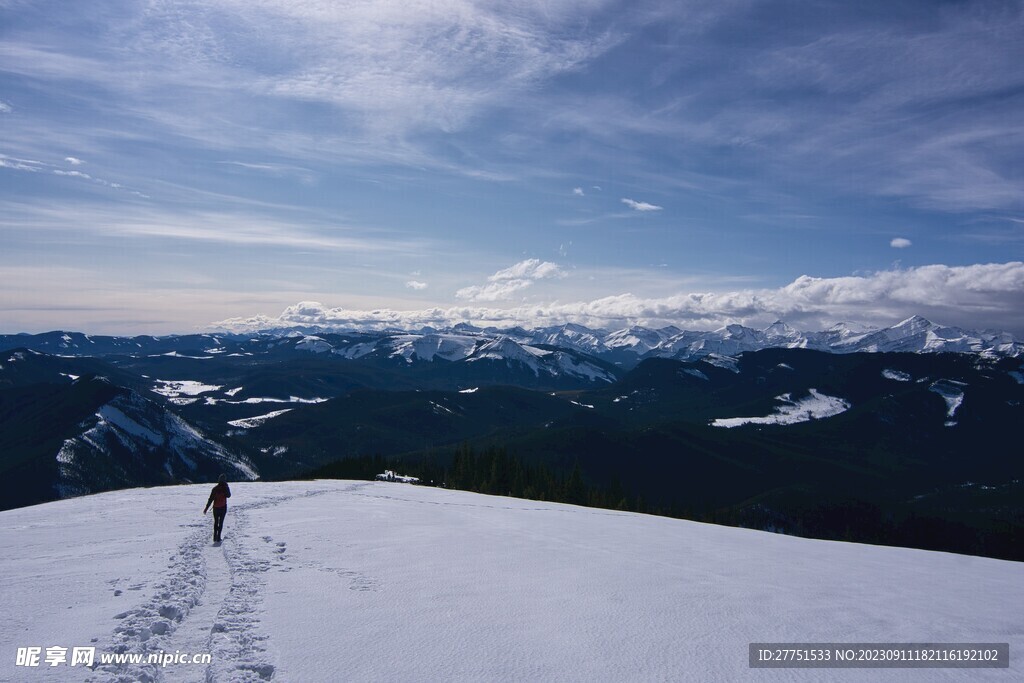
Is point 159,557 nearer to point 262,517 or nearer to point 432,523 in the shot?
point 262,517

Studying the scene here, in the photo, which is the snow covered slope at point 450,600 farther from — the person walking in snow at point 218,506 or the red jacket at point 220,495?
the red jacket at point 220,495

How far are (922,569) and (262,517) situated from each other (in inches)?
1138

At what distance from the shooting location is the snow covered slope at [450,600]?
10.4m

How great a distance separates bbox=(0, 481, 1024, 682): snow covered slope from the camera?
10.4m

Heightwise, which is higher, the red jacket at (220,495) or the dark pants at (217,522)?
the red jacket at (220,495)

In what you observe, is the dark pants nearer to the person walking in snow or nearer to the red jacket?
the person walking in snow

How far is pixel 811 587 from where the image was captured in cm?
1770

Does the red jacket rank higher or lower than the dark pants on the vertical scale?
higher

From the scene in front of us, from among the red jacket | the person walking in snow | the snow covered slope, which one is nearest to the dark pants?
the person walking in snow

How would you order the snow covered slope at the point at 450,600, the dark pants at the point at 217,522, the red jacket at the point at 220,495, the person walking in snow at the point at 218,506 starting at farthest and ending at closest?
1. the red jacket at the point at 220,495
2. the person walking in snow at the point at 218,506
3. the dark pants at the point at 217,522
4. the snow covered slope at the point at 450,600

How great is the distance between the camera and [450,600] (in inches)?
546

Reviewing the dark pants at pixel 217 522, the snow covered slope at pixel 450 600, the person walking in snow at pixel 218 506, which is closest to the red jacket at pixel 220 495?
the person walking in snow at pixel 218 506

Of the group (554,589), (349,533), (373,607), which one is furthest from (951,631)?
(349,533)

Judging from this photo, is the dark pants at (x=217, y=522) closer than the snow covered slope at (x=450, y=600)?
No
